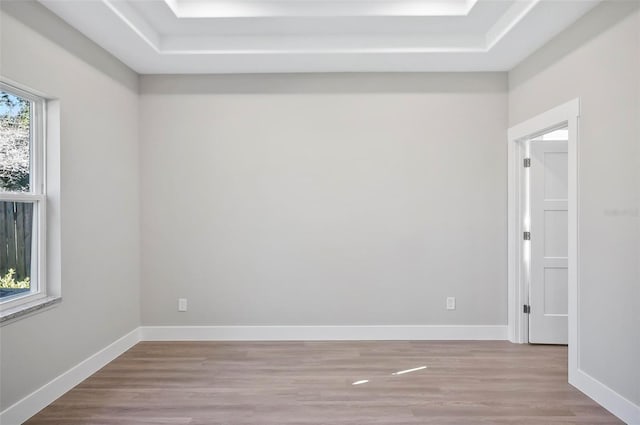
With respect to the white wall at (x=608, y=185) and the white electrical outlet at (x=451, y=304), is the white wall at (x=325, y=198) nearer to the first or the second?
the white electrical outlet at (x=451, y=304)

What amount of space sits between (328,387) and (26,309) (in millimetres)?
2013

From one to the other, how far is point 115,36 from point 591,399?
14.2ft

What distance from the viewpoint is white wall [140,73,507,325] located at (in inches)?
160

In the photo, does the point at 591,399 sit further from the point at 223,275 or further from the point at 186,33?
the point at 186,33

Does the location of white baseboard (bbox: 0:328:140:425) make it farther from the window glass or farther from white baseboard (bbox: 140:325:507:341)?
the window glass

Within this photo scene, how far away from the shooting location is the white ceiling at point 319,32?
2984 mm

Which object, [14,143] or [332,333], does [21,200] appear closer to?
[14,143]

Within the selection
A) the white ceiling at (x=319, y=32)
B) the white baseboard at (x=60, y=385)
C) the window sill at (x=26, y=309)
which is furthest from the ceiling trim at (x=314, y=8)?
the white baseboard at (x=60, y=385)

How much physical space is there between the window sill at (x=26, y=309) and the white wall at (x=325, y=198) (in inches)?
53.2

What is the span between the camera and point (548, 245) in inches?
154

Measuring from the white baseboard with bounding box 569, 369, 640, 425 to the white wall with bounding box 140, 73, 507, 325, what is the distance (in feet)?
3.83

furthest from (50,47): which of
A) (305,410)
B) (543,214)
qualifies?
(543,214)

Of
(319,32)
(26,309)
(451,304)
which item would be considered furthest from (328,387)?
(319,32)

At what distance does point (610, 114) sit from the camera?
2617 millimetres
